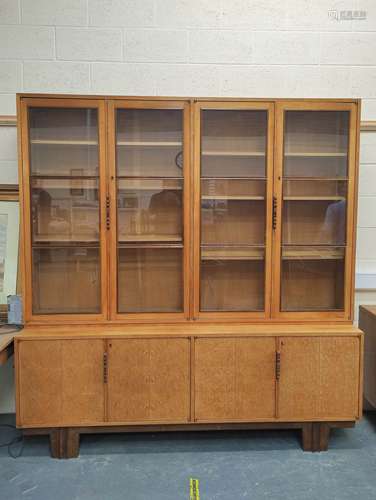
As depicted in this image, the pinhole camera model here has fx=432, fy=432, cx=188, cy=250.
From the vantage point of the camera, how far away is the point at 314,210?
2916 mm

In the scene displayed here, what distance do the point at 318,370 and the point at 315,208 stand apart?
105 centimetres

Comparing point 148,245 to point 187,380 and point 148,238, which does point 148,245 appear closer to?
point 148,238

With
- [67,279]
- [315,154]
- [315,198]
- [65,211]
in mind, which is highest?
[315,154]

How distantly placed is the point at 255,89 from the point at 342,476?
8.35 feet

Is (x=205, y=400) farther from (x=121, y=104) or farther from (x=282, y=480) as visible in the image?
(x=121, y=104)

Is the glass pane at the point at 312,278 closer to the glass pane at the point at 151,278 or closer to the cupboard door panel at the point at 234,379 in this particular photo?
the cupboard door panel at the point at 234,379

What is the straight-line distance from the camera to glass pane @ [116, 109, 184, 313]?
2.78m

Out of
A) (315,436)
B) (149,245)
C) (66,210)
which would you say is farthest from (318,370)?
(66,210)

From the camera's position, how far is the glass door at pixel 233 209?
2740 mm

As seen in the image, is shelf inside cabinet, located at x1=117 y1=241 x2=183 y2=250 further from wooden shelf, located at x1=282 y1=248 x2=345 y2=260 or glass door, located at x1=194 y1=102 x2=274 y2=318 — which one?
wooden shelf, located at x1=282 y1=248 x2=345 y2=260

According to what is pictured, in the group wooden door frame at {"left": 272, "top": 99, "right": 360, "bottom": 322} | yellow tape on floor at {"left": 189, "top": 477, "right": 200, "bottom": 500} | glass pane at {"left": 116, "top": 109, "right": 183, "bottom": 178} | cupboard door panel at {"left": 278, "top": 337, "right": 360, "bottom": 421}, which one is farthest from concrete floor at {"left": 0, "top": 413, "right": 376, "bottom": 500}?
glass pane at {"left": 116, "top": 109, "right": 183, "bottom": 178}

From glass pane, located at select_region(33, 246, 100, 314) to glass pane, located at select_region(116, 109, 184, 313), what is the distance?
18 cm

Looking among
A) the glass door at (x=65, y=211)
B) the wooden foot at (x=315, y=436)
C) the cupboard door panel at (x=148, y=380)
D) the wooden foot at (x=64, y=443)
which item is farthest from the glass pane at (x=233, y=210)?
the wooden foot at (x=64, y=443)

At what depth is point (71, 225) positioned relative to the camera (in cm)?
281
